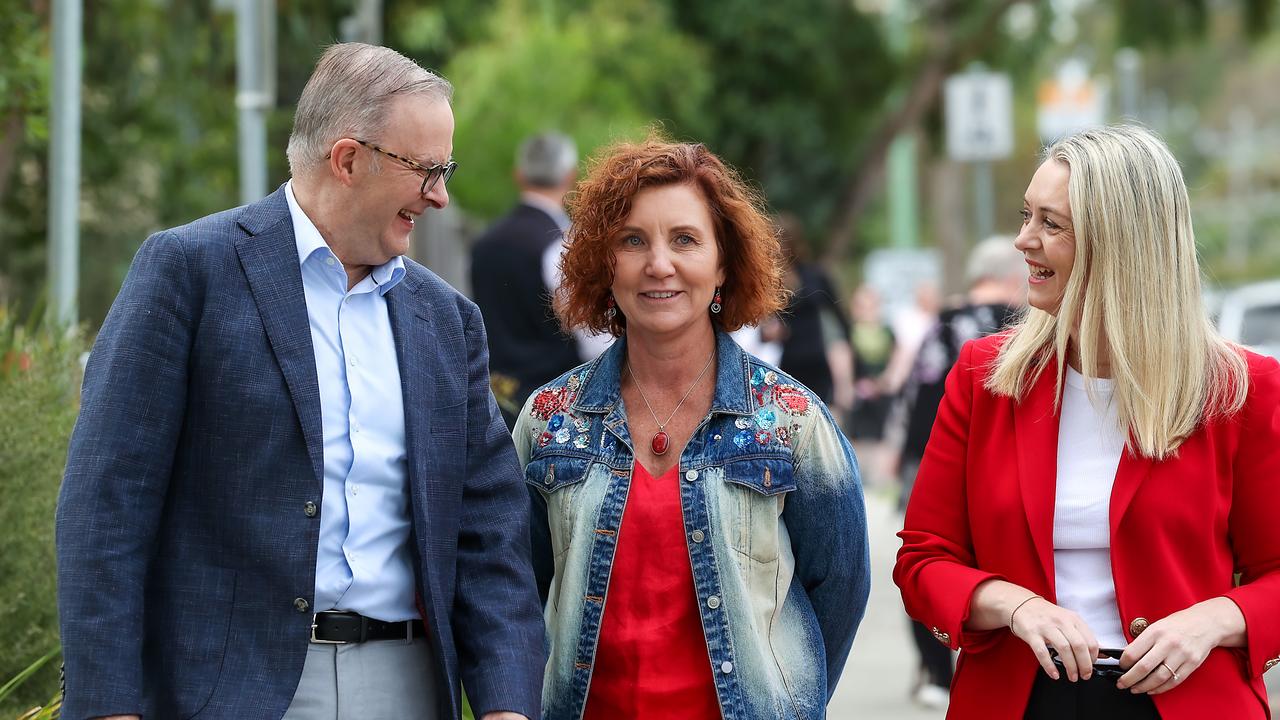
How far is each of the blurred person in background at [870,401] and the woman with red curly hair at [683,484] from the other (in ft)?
43.8

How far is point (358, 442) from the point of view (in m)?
3.23

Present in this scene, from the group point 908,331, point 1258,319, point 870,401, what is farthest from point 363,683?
point 870,401

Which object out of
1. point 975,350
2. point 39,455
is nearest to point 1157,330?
point 975,350

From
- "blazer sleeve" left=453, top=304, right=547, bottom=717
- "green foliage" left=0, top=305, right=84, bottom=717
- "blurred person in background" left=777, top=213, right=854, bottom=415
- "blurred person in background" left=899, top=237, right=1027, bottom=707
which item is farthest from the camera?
"blurred person in background" left=777, top=213, right=854, bottom=415

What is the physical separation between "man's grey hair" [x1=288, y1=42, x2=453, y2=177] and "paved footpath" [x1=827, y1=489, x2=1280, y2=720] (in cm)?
425

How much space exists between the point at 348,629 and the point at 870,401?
1651cm

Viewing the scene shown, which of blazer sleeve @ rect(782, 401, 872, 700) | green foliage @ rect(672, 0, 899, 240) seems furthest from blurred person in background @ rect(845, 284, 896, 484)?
blazer sleeve @ rect(782, 401, 872, 700)

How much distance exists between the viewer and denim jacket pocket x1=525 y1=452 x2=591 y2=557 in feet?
11.6

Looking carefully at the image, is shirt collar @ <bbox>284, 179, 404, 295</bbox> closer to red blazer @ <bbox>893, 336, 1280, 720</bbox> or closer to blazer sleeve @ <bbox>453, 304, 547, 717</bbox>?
blazer sleeve @ <bbox>453, 304, 547, 717</bbox>

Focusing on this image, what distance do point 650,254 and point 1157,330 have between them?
1.01 metres

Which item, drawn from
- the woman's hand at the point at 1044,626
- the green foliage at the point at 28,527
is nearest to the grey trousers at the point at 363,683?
the woman's hand at the point at 1044,626

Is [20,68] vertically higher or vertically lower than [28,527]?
higher

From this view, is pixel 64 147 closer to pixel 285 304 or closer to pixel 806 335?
pixel 285 304

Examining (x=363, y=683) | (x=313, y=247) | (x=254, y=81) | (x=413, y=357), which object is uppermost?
(x=254, y=81)
